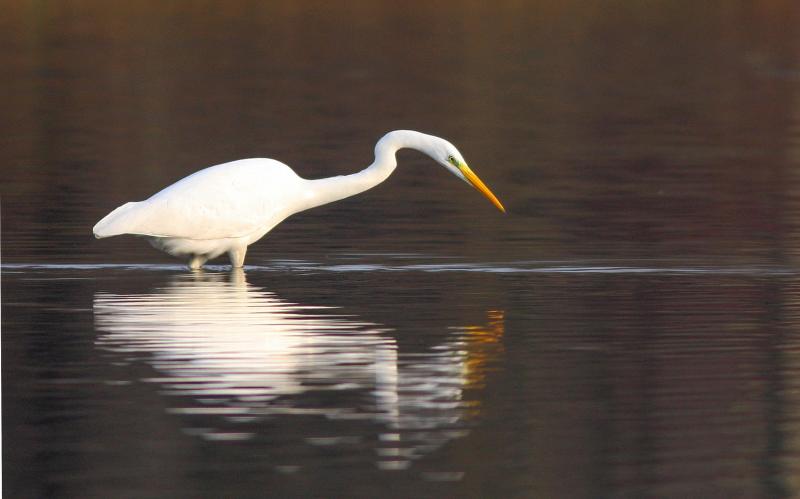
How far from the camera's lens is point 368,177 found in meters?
15.9

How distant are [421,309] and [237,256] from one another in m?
2.54

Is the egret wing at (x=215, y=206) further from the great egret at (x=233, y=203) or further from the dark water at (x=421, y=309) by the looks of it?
the dark water at (x=421, y=309)

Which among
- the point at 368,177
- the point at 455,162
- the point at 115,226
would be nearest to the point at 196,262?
the point at 115,226

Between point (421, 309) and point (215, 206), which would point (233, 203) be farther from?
point (421, 309)

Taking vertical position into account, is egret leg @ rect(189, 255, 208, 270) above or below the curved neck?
below

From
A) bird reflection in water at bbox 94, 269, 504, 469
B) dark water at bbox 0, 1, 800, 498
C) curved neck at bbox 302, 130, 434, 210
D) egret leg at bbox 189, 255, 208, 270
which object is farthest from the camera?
curved neck at bbox 302, 130, 434, 210

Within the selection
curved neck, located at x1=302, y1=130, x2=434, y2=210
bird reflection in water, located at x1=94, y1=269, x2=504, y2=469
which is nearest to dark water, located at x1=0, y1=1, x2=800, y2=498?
bird reflection in water, located at x1=94, y1=269, x2=504, y2=469

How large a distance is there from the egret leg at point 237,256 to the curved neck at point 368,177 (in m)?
0.68

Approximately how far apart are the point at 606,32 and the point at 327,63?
11672 millimetres

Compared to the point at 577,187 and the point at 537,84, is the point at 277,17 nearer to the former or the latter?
the point at 537,84

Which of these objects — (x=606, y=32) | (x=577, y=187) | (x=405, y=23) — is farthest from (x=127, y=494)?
(x=405, y=23)

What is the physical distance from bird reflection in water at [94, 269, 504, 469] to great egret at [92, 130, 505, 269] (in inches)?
39.7

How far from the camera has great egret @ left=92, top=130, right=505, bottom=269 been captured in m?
14.9

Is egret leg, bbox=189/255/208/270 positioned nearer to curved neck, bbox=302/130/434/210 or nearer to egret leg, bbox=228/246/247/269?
egret leg, bbox=228/246/247/269
